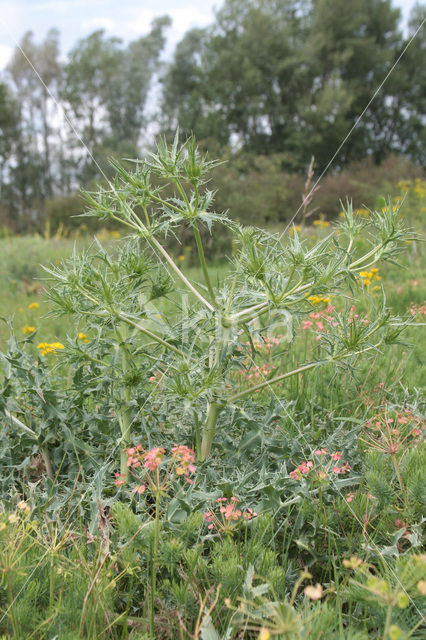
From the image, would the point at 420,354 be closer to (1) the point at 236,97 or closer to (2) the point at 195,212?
(2) the point at 195,212

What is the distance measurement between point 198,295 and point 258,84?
927 inches

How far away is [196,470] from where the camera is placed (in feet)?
Result: 4.87

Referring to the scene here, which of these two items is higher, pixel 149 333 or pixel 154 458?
pixel 149 333

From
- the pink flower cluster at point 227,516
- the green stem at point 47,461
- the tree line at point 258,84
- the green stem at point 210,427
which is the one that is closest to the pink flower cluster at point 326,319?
the green stem at point 210,427

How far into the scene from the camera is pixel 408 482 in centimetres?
137

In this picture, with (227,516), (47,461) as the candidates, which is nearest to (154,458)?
(227,516)

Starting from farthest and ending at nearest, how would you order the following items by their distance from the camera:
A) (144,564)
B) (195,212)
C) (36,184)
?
(36,184)
(195,212)
(144,564)

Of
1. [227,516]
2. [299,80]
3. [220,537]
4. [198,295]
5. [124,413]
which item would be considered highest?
[299,80]

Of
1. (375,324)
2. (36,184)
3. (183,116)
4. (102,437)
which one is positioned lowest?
(102,437)

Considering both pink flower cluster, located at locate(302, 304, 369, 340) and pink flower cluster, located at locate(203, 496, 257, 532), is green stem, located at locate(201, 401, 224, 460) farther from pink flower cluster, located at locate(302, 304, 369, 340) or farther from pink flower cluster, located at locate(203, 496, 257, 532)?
pink flower cluster, located at locate(302, 304, 369, 340)

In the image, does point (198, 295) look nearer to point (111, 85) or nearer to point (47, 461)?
point (47, 461)

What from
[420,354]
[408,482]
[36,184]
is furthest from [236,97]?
[408,482]

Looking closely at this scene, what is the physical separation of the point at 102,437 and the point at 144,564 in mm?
551

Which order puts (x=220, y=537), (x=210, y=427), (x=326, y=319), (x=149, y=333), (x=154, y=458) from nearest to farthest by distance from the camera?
(x=154, y=458) → (x=220, y=537) → (x=149, y=333) → (x=210, y=427) → (x=326, y=319)
